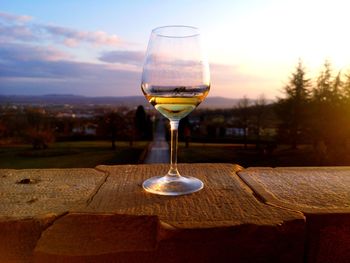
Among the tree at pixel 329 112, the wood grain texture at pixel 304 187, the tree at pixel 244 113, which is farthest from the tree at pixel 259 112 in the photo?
the wood grain texture at pixel 304 187

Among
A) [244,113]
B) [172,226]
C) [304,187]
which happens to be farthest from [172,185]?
[244,113]

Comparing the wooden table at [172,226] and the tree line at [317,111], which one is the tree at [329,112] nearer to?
the tree line at [317,111]

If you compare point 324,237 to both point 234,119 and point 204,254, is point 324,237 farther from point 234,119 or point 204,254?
point 234,119

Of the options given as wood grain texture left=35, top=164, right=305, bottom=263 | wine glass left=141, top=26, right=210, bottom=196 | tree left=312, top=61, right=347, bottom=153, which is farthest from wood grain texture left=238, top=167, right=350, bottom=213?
tree left=312, top=61, right=347, bottom=153

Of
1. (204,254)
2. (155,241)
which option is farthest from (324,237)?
(155,241)

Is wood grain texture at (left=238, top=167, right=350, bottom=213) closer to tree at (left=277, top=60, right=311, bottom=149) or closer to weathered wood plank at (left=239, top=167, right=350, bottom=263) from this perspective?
weathered wood plank at (left=239, top=167, right=350, bottom=263)

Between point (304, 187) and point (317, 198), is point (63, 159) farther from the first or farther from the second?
point (317, 198)
